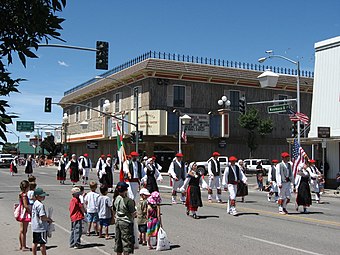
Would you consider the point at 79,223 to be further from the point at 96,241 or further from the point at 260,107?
the point at 260,107

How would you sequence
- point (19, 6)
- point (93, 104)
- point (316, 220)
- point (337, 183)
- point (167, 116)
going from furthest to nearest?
point (93, 104) → point (167, 116) → point (337, 183) → point (316, 220) → point (19, 6)

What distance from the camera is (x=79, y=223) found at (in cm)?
962

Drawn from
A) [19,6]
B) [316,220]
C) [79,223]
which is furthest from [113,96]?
[19,6]

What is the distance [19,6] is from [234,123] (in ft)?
151

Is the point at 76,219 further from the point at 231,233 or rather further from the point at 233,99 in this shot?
the point at 233,99

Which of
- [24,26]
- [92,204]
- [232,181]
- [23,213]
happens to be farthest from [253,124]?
[24,26]

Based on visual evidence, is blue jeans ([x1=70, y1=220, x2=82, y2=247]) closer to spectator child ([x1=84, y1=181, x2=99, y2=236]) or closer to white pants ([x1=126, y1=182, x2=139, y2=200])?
spectator child ([x1=84, y1=181, x2=99, y2=236])

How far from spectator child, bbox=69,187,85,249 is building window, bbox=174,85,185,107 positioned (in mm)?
36769

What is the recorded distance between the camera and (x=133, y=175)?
15453 mm

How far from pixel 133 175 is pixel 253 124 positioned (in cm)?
3366

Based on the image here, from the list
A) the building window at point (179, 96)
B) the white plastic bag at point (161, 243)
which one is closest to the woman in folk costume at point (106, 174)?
the white plastic bag at point (161, 243)

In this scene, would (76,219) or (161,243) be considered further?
(76,219)

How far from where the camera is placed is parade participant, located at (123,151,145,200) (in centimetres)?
1533

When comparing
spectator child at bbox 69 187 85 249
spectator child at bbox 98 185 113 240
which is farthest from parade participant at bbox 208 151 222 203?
spectator child at bbox 69 187 85 249
